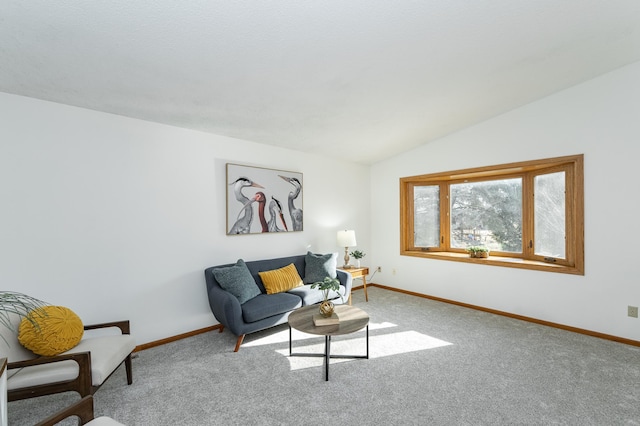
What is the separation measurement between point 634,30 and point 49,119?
17.2 ft

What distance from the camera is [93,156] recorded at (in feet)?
9.23

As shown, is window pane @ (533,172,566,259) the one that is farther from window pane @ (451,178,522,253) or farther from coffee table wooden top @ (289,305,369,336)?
coffee table wooden top @ (289,305,369,336)

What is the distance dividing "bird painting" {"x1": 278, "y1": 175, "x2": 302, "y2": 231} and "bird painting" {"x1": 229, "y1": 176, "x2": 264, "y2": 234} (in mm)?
649

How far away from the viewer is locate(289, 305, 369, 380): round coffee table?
2436 mm

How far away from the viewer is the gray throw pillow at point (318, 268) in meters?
4.08

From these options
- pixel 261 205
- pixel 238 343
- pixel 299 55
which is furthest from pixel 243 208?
pixel 299 55

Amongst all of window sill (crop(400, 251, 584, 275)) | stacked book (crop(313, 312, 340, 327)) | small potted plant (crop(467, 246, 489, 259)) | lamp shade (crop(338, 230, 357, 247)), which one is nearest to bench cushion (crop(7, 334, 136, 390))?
stacked book (crop(313, 312, 340, 327))

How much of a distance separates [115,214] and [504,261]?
192 inches

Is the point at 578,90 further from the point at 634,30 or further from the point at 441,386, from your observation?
the point at 441,386

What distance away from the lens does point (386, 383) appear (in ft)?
7.74

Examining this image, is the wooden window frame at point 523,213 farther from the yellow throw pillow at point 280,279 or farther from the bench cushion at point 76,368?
the bench cushion at point 76,368

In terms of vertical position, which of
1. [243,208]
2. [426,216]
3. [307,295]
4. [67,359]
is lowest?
[307,295]

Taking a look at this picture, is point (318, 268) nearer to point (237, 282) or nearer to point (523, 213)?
point (237, 282)

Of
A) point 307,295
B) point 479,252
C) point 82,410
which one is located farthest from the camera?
point 479,252
